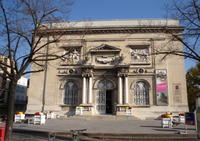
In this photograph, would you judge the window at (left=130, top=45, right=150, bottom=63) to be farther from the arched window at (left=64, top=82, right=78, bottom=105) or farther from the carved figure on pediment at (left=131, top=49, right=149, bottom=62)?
the arched window at (left=64, top=82, right=78, bottom=105)

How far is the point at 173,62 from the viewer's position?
84.8 feet

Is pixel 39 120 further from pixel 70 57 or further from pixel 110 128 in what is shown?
pixel 70 57

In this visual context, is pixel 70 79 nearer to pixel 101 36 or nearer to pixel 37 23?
pixel 101 36

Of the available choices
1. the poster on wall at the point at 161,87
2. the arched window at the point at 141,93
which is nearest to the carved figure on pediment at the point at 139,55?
the poster on wall at the point at 161,87

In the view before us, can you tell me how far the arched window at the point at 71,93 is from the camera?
2595 centimetres

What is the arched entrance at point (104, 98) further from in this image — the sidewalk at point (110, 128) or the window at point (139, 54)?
the sidewalk at point (110, 128)

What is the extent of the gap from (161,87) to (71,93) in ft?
36.4

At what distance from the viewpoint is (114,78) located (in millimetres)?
25891

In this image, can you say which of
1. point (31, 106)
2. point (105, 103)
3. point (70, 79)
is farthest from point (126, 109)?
point (31, 106)

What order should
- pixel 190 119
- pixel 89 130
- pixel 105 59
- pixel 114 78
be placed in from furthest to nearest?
1. pixel 105 59
2. pixel 114 78
3. pixel 190 119
4. pixel 89 130

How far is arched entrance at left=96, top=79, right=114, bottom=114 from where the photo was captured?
25656mm

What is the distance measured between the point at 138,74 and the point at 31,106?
554 inches

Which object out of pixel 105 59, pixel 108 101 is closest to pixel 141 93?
pixel 108 101

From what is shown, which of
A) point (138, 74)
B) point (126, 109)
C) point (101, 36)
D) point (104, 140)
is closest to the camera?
point (104, 140)
